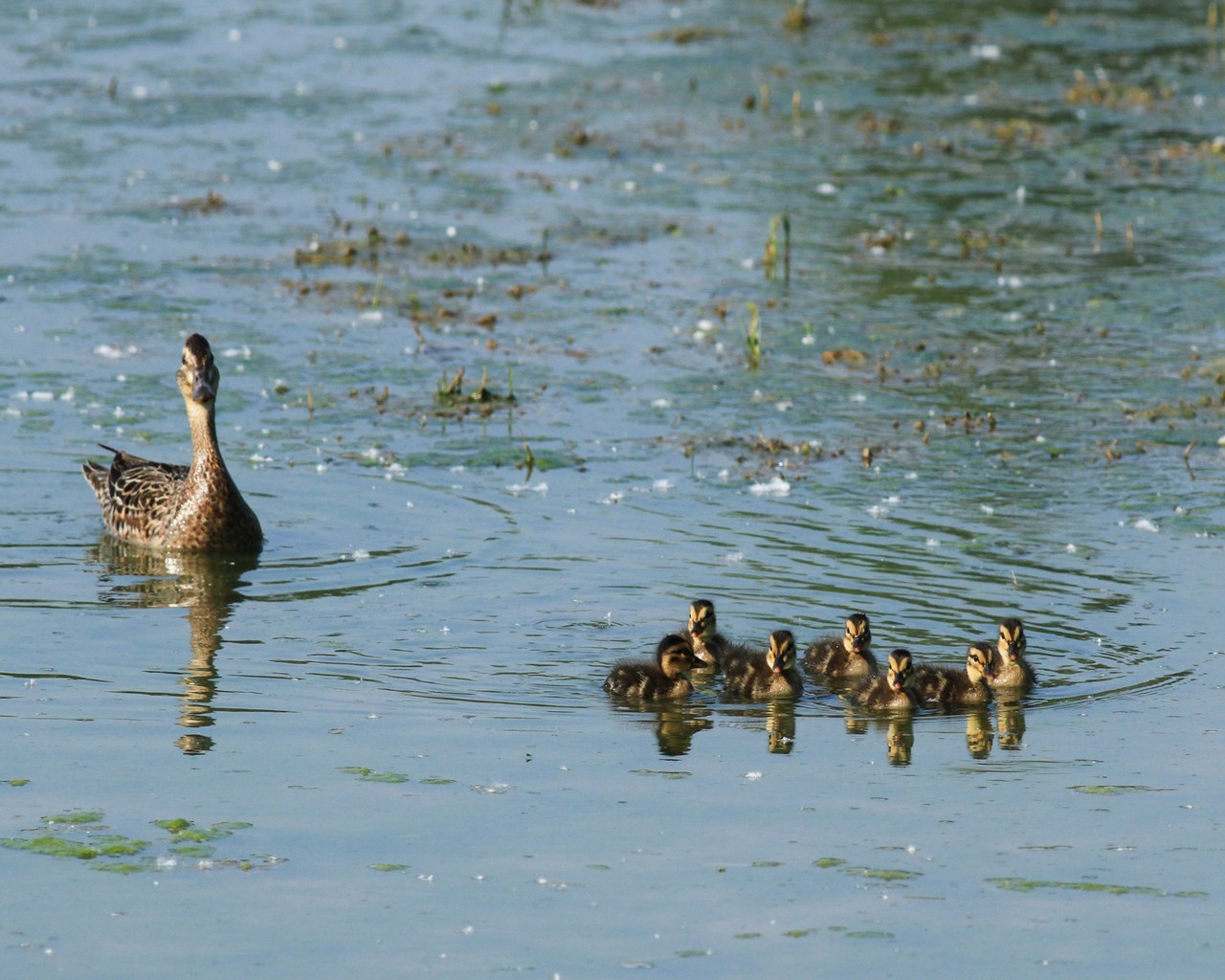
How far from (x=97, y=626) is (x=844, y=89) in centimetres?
1862

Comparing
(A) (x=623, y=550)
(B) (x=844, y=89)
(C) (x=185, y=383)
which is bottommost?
(A) (x=623, y=550)

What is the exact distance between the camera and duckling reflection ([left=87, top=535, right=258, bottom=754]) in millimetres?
11463

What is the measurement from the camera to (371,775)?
32.8 feet

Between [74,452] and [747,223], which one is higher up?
[747,223]

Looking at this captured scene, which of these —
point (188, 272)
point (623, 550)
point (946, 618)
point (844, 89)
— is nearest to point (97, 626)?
point (623, 550)

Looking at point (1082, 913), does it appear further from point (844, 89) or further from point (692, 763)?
point (844, 89)

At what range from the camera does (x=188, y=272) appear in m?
20.4

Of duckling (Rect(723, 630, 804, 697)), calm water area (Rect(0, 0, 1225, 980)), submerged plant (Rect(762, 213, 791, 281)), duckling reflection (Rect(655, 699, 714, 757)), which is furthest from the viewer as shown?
submerged plant (Rect(762, 213, 791, 281))

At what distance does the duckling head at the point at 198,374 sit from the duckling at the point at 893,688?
5201 millimetres

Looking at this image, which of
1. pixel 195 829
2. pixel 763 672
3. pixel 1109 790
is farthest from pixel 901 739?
pixel 195 829

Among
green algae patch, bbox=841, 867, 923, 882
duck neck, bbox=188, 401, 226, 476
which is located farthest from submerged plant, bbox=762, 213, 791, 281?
green algae patch, bbox=841, 867, 923, 882

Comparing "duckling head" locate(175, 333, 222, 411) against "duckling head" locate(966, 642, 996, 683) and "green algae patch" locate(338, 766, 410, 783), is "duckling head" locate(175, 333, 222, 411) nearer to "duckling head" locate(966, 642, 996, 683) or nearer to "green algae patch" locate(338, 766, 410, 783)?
"green algae patch" locate(338, 766, 410, 783)

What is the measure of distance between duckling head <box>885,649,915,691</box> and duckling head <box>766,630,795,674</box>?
537 millimetres

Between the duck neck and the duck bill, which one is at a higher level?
the duck bill
